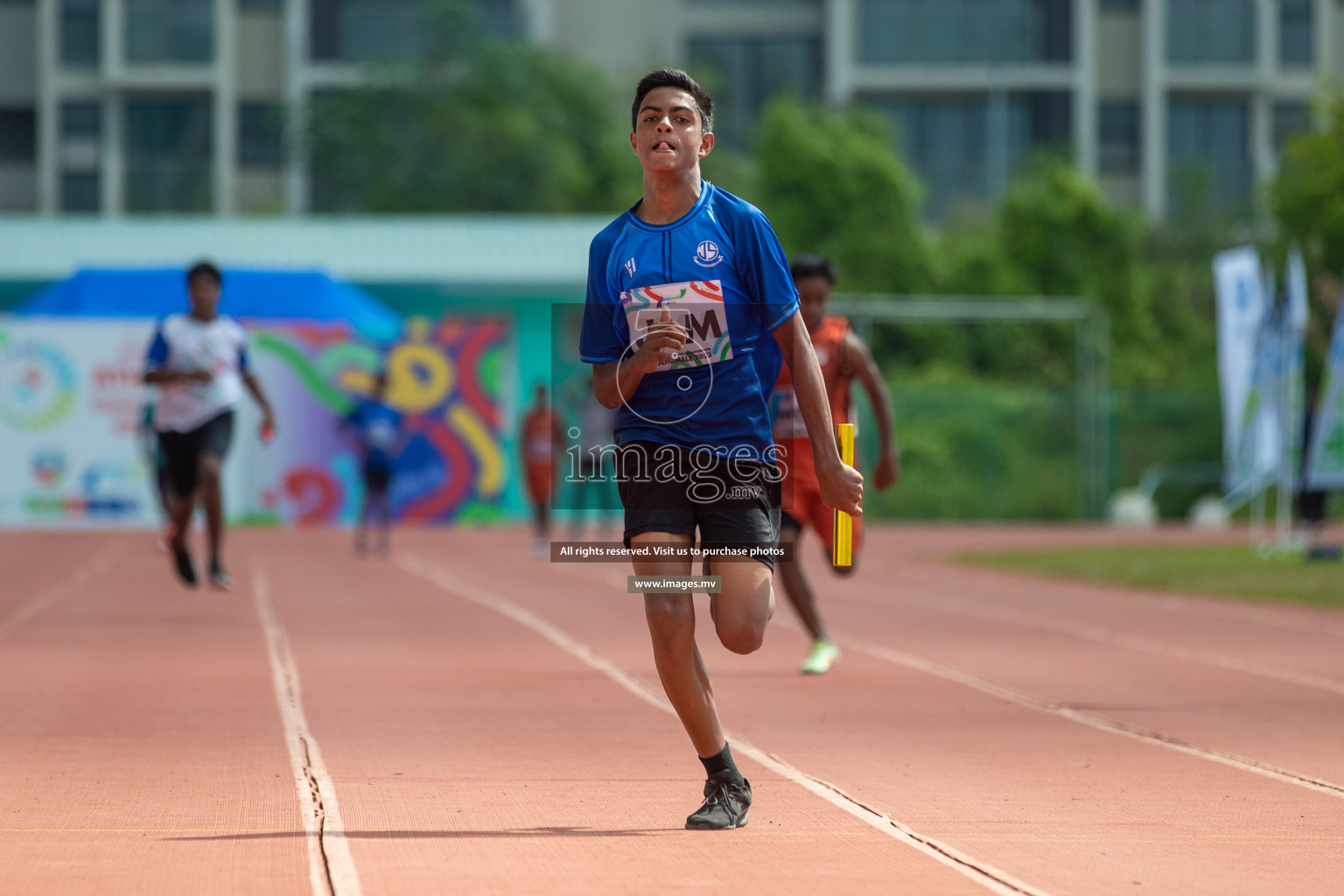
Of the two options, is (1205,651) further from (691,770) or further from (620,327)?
(620,327)

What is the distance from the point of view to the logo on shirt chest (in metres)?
5.80

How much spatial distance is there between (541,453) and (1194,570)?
8075 millimetres

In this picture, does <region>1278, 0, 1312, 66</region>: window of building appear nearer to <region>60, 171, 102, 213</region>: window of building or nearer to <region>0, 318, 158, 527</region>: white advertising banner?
<region>60, 171, 102, 213</region>: window of building

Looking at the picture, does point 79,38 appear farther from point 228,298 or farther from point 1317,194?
point 1317,194

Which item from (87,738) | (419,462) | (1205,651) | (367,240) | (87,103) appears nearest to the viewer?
(87,738)

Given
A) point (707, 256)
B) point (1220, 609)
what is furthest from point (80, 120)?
point (707, 256)

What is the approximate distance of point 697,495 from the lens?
19.0 feet

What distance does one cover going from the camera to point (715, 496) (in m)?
5.80

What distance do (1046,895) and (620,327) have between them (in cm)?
199

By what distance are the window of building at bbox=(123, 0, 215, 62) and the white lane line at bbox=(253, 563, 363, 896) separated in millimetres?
45675

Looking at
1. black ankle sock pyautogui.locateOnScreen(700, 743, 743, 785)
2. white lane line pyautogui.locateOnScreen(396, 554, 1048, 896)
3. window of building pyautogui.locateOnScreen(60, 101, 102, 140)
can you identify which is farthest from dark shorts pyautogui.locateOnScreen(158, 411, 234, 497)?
window of building pyautogui.locateOnScreen(60, 101, 102, 140)

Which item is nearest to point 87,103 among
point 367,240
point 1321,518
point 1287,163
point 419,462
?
point 367,240

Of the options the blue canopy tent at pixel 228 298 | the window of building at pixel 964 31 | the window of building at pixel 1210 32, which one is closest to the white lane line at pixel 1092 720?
the blue canopy tent at pixel 228 298

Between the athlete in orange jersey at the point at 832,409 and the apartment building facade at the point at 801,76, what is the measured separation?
43.5 m
